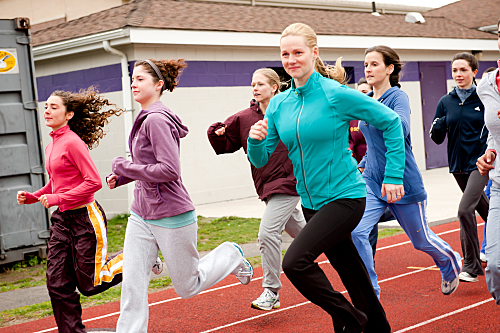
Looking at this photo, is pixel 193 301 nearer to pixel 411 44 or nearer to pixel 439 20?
pixel 411 44

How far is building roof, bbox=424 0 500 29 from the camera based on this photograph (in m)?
23.7

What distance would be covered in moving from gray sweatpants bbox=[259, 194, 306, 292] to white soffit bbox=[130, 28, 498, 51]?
749 cm

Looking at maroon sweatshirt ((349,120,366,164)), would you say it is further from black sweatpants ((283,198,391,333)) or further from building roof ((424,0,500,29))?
building roof ((424,0,500,29))

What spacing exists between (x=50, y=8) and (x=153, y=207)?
18736 mm

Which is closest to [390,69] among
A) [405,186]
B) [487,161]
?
[405,186]

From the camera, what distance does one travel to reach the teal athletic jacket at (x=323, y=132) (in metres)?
3.74

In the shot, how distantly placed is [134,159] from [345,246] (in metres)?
1.55

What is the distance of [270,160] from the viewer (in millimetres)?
5684

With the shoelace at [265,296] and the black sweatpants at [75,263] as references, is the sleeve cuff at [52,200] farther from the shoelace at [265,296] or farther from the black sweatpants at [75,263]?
the shoelace at [265,296]

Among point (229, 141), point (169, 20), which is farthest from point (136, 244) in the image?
point (169, 20)

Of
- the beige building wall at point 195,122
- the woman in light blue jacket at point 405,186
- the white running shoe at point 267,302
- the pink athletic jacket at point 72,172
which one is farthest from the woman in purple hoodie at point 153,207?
the beige building wall at point 195,122

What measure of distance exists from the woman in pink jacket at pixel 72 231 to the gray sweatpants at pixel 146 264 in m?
0.55

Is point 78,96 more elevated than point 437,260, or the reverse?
point 78,96

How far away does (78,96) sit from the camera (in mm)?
5191
